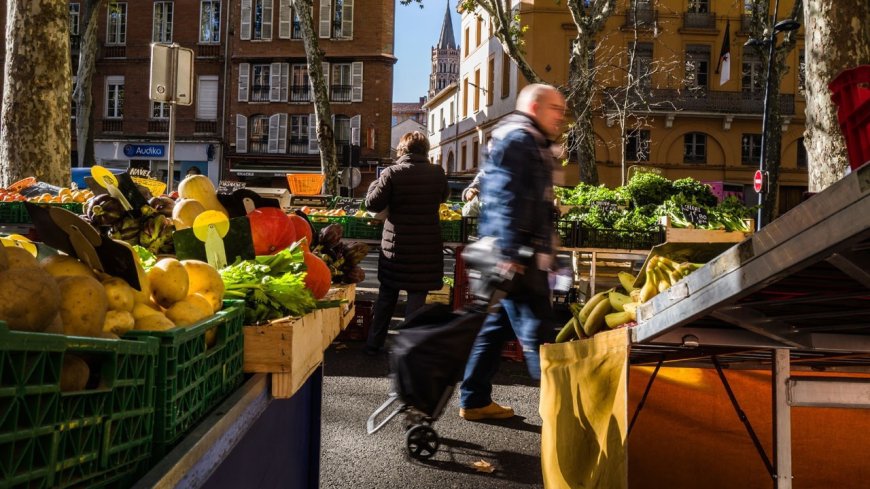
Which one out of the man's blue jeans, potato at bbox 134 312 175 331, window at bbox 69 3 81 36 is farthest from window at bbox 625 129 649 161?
potato at bbox 134 312 175 331

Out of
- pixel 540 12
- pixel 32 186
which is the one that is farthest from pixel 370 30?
pixel 32 186

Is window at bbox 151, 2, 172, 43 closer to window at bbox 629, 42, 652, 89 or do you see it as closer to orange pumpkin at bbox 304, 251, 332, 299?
window at bbox 629, 42, 652, 89

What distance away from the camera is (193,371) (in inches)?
62.7

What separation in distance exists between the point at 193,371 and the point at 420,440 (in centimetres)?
311

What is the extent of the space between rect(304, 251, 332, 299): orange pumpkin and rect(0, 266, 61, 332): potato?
1895 millimetres

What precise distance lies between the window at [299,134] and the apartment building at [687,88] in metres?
10.7

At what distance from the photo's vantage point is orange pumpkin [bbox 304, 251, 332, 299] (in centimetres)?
312

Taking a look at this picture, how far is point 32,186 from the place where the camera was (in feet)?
31.4

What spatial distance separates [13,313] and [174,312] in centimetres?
70

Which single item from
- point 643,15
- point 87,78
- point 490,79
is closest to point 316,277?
point 87,78

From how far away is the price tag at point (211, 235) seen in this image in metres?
2.43

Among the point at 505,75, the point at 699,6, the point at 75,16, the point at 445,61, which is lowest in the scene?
the point at 505,75

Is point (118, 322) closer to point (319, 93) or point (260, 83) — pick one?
point (319, 93)

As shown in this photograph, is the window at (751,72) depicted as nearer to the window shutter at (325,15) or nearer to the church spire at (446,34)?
the window shutter at (325,15)
